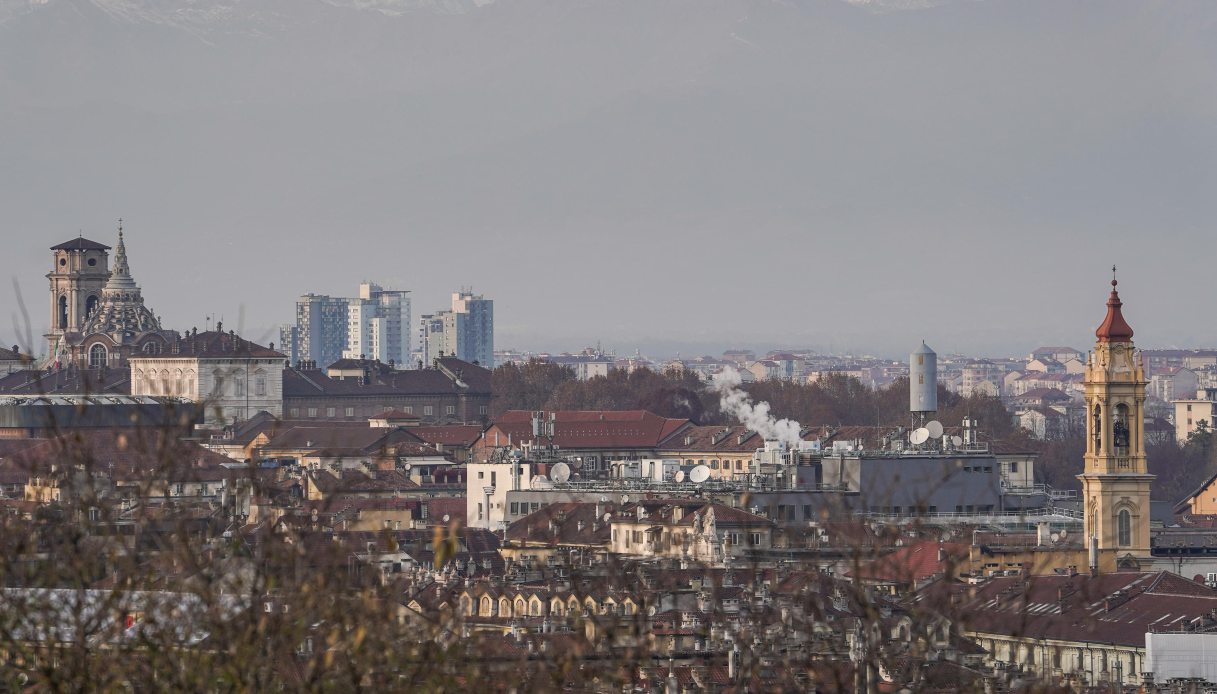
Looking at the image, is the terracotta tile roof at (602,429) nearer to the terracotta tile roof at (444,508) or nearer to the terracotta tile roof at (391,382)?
the terracotta tile roof at (444,508)

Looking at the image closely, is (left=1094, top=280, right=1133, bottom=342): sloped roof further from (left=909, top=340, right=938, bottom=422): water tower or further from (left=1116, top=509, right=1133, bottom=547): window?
(left=909, top=340, right=938, bottom=422): water tower

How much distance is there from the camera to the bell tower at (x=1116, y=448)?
64688 mm

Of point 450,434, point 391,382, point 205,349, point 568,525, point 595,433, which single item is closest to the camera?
point 568,525

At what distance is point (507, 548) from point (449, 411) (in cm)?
8957

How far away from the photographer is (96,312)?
157875 mm

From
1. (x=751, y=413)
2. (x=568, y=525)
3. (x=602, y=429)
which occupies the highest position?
(x=751, y=413)

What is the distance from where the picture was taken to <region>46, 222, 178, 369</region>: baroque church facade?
152 meters

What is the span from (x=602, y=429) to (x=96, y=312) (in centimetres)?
4977

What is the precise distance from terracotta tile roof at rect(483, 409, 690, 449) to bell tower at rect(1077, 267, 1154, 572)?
4076cm

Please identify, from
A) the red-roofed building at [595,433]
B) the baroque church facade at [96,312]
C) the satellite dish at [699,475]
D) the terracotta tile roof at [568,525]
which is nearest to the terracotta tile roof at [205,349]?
the baroque church facade at [96,312]

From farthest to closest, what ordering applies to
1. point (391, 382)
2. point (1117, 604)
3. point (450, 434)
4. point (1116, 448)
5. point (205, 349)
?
point (391, 382), point (205, 349), point (450, 434), point (1116, 448), point (1117, 604)

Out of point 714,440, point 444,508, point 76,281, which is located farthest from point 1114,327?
point 76,281

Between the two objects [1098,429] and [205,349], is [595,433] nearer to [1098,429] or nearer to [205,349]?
[205,349]

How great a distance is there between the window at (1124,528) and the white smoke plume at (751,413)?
23.6 m
